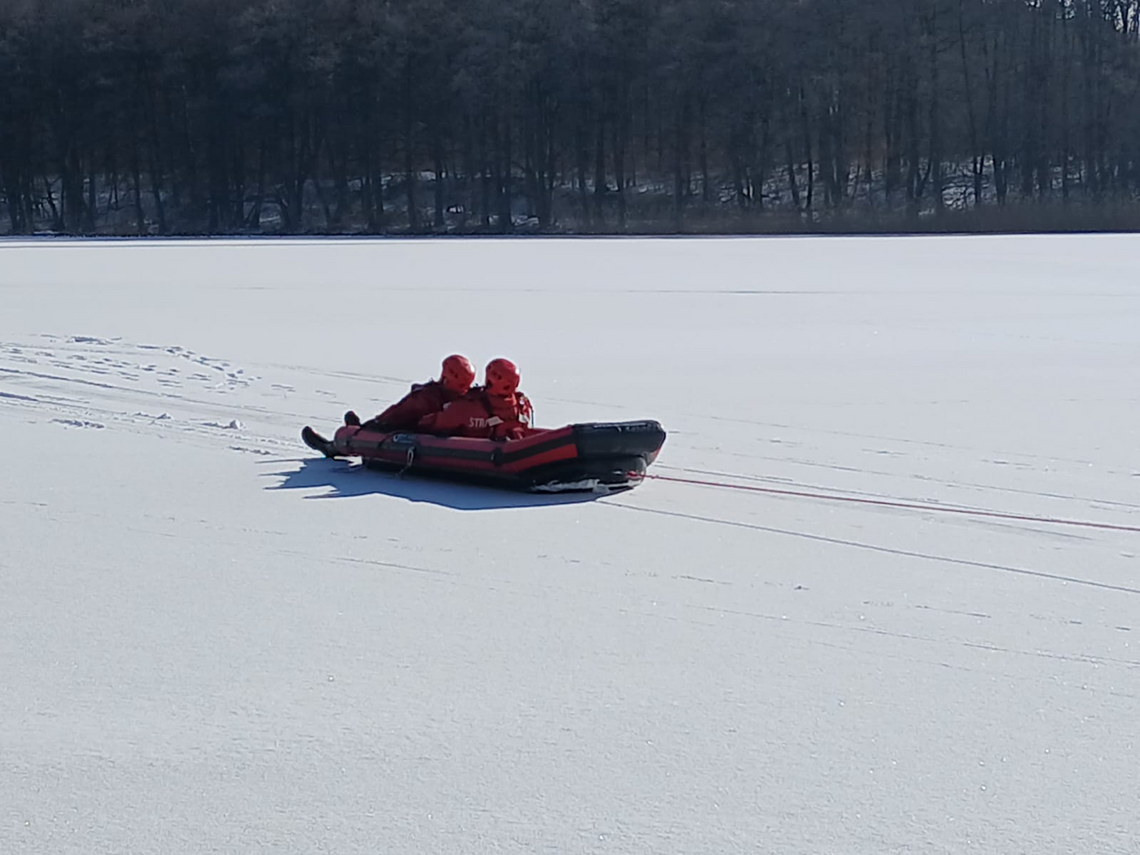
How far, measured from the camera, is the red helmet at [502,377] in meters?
6.70

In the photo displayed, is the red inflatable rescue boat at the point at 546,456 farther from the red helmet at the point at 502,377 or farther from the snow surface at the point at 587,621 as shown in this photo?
the red helmet at the point at 502,377

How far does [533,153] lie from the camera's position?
4109 cm

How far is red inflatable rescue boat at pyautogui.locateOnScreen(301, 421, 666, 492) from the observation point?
6355 millimetres

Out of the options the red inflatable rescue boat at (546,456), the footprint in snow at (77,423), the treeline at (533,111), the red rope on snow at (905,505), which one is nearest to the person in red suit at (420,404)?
the red inflatable rescue boat at (546,456)

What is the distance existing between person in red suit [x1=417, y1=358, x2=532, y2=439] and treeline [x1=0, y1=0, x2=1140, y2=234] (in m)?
33.1

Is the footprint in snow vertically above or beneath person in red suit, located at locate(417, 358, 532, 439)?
beneath

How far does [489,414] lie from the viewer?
6.83m

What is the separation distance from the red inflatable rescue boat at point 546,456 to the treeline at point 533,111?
109 ft

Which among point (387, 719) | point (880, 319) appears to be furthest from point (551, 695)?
point (880, 319)

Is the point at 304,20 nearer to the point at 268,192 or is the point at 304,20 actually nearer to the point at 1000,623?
the point at 268,192

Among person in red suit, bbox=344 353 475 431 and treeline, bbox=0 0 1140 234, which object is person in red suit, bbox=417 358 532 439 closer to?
person in red suit, bbox=344 353 475 431

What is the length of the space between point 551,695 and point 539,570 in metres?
1.30

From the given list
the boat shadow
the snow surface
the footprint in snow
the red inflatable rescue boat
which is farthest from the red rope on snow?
the footprint in snow

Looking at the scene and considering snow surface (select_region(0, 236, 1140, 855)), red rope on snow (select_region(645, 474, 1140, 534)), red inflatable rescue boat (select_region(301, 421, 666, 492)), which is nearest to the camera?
snow surface (select_region(0, 236, 1140, 855))
